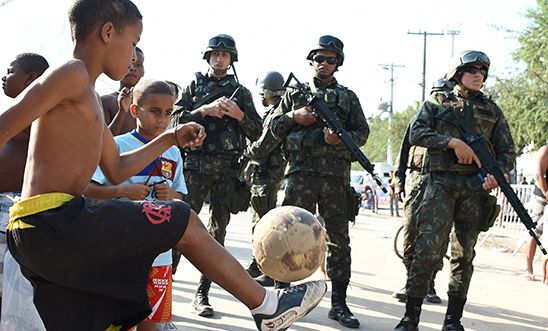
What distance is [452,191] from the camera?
534 cm

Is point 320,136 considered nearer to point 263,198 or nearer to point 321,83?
point 321,83

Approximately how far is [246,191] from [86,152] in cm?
327

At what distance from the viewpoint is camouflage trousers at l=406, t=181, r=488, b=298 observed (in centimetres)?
517

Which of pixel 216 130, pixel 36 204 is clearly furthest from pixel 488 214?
pixel 36 204

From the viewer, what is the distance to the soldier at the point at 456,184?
5195mm

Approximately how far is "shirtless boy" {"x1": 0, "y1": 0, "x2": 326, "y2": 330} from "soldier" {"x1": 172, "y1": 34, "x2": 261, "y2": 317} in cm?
271

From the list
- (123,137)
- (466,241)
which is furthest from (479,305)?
(123,137)

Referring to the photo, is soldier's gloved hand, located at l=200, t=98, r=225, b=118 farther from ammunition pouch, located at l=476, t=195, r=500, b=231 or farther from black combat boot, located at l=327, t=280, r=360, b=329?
ammunition pouch, located at l=476, t=195, r=500, b=231

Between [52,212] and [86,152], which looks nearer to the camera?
[52,212]

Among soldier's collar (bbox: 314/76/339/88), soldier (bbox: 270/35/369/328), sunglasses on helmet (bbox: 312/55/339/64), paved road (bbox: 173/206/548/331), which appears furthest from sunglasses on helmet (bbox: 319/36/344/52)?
paved road (bbox: 173/206/548/331)

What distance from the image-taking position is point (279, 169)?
798 cm

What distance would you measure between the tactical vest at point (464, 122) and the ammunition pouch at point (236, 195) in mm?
1736

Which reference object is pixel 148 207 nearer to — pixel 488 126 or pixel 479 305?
pixel 488 126

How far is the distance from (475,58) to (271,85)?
389 centimetres
